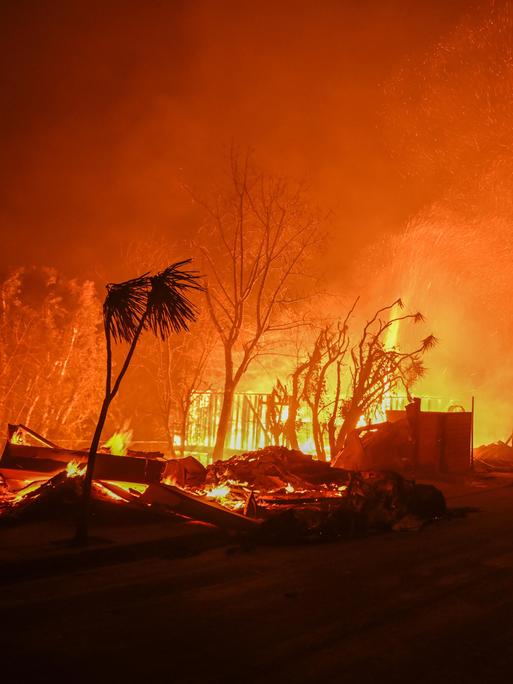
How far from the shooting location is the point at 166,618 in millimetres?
4766

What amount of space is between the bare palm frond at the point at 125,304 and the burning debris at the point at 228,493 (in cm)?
283

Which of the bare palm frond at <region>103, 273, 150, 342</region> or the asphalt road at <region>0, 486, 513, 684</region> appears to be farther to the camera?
the bare palm frond at <region>103, 273, 150, 342</region>

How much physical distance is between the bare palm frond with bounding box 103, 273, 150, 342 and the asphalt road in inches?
111

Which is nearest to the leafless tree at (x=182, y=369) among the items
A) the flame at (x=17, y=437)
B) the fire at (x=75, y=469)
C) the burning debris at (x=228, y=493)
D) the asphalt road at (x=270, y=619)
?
the burning debris at (x=228, y=493)

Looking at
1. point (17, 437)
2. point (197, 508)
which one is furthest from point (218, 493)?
point (17, 437)

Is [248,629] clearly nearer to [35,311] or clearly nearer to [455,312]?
[35,311]

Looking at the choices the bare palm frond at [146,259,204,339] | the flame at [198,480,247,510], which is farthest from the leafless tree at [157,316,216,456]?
the bare palm frond at [146,259,204,339]

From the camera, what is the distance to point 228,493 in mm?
11164

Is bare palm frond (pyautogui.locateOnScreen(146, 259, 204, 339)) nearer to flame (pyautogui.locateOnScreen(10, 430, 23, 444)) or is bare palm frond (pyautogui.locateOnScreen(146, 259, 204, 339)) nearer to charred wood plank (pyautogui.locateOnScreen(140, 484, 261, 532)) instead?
charred wood plank (pyautogui.locateOnScreen(140, 484, 261, 532))

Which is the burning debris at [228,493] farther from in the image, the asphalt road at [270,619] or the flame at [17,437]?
the asphalt road at [270,619]

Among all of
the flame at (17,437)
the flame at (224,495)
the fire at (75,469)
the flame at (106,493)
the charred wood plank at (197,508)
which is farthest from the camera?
the flame at (17,437)

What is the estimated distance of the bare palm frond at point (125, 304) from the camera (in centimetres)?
751

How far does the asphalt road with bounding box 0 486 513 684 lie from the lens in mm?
3805

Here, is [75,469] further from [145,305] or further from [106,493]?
[145,305]
